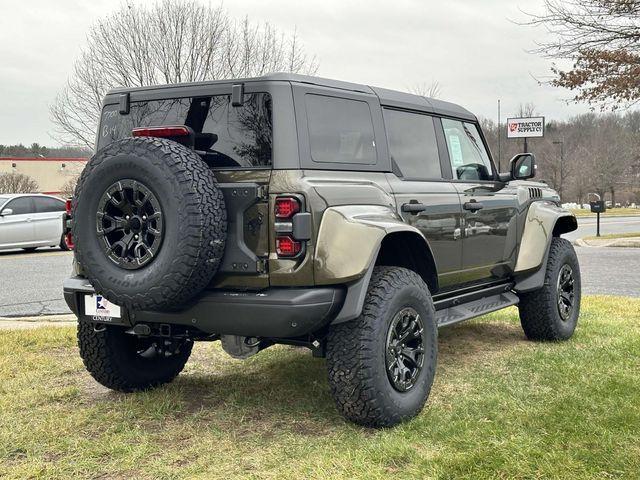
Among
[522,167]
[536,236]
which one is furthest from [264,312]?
[536,236]

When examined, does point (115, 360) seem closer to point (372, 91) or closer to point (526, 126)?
point (372, 91)

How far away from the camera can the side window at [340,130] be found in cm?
364

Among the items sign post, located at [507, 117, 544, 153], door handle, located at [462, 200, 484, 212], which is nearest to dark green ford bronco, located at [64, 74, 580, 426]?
door handle, located at [462, 200, 484, 212]

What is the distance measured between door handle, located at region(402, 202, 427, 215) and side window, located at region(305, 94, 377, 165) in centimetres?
34

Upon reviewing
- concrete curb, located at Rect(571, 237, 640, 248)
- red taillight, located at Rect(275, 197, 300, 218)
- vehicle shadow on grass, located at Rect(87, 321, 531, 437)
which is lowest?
concrete curb, located at Rect(571, 237, 640, 248)

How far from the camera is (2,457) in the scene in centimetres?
333

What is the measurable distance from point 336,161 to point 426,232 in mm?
896

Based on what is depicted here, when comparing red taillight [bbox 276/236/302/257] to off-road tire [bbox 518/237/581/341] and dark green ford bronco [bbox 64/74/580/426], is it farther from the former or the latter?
off-road tire [bbox 518/237/581/341]

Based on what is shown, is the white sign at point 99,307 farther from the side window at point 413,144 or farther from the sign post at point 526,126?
the sign post at point 526,126

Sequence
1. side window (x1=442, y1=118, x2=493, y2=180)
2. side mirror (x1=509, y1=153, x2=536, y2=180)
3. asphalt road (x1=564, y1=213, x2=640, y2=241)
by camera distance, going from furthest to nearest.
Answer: asphalt road (x1=564, y1=213, x2=640, y2=241), side mirror (x1=509, y1=153, x2=536, y2=180), side window (x1=442, y1=118, x2=493, y2=180)

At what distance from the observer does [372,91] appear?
4.22 m

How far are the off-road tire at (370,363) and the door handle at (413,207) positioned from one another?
1.71 ft

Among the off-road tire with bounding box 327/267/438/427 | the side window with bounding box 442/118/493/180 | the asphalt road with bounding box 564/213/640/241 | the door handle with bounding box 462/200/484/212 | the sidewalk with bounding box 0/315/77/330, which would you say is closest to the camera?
the off-road tire with bounding box 327/267/438/427

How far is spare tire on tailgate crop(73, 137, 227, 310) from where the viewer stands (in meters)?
3.20
